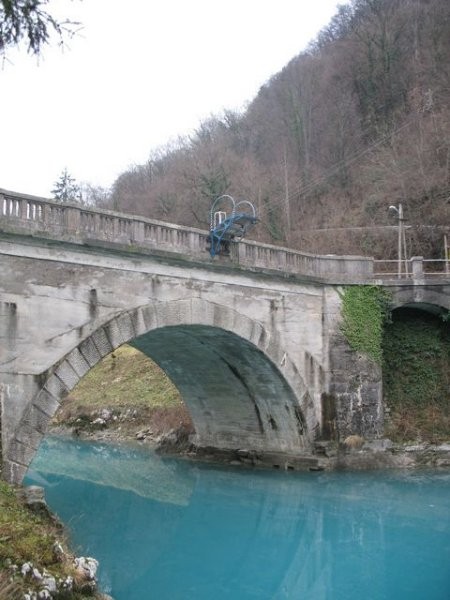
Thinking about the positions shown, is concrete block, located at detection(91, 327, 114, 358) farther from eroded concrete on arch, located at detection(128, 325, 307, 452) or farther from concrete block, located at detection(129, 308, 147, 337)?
eroded concrete on arch, located at detection(128, 325, 307, 452)

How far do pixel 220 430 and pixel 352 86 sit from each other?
28.9m

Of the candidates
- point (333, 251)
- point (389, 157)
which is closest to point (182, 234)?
point (333, 251)

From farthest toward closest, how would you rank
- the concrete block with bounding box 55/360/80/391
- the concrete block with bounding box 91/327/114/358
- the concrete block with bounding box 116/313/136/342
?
the concrete block with bounding box 116/313/136/342 → the concrete block with bounding box 91/327/114/358 → the concrete block with bounding box 55/360/80/391

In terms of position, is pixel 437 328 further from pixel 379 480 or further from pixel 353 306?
pixel 379 480

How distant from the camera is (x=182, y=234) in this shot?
1449cm

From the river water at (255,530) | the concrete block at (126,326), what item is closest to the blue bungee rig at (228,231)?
the concrete block at (126,326)

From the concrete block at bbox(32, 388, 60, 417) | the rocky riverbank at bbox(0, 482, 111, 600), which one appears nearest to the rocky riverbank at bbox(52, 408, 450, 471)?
the concrete block at bbox(32, 388, 60, 417)

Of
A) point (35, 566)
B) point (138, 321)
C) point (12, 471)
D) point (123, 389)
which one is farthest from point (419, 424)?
point (35, 566)

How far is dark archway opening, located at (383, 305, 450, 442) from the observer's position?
18.6 m

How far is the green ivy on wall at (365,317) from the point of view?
707 inches

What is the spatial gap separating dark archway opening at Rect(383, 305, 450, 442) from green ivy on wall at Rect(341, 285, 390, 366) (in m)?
1.69

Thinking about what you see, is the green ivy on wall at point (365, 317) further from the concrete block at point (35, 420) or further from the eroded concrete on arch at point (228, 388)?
the concrete block at point (35, 420)

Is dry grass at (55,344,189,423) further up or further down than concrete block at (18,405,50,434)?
further up

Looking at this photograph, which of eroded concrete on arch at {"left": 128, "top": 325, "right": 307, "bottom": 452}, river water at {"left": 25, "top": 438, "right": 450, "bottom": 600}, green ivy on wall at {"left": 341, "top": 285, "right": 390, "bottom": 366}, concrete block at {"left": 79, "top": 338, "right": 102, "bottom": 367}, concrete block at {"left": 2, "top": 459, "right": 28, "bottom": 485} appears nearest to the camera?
river water at {"left": 25, "top": 438, "right": 450, "bottom": 600}
